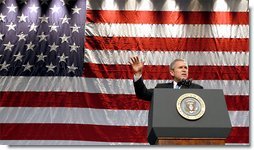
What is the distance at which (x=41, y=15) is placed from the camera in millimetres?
5613

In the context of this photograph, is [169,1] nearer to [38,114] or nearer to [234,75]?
[234,75]

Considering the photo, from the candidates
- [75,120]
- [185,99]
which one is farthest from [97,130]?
[185,99]

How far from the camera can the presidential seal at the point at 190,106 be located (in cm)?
241

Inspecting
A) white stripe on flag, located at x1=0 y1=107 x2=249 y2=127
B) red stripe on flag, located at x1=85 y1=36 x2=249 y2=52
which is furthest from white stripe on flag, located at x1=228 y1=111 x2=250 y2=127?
red stripe on flag, located at x1=85 y1=36 x2=249 y2=52

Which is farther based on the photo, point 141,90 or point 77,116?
point 77,116

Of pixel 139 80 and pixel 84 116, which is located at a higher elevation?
pixel 139 80

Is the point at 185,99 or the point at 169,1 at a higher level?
the point at 169,1

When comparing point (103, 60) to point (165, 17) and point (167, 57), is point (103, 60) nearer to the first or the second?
point (167, 57)

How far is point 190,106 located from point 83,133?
10.2 ft

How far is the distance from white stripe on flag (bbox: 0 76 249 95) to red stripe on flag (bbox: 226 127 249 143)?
0.43 meters

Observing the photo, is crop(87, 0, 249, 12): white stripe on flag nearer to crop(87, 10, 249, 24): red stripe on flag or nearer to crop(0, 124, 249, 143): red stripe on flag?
crop(87, 10, 249, 24): red stripe on flag

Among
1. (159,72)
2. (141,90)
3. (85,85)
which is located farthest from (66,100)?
(141,90)

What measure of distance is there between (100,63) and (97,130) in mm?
806

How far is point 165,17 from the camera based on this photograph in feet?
18.3
